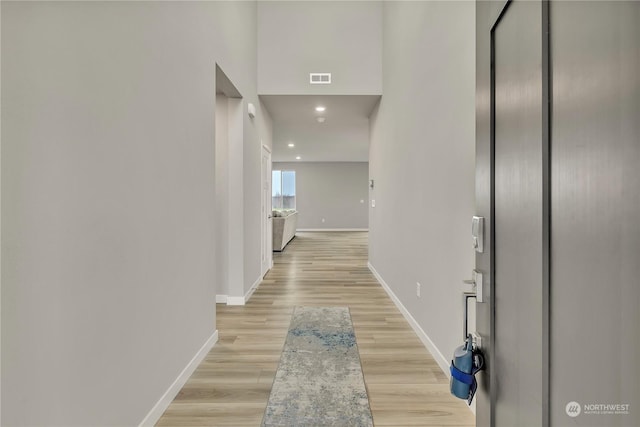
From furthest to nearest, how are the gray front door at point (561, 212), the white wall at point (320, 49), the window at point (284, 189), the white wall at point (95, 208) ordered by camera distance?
the window at point (284, 189)
the white wall at point (320, 49)
the white wall at point (95, 208)
the gray front door at point (561, 212)

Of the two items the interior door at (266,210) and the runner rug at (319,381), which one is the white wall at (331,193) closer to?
the interior door at (266,210)

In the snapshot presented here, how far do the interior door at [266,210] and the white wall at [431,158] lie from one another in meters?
1.95

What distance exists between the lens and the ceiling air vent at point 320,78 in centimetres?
448

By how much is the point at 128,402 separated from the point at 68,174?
1.01 metres

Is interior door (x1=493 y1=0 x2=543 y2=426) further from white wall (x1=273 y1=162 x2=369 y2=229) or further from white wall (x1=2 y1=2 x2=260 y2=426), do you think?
white wall (x1=273 y1=162 x2=369 y2=229)

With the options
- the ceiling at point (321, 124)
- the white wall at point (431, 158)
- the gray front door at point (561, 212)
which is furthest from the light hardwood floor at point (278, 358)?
the ceiling at point (321, 124)

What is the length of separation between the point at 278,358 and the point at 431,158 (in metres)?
1.81

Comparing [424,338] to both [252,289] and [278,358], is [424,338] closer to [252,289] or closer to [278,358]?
[278,358]

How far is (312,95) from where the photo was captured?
4.57m

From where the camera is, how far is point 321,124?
6.41 m

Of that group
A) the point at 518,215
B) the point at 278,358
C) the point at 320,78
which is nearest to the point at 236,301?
the point at 278,358

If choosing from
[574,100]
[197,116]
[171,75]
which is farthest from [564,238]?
[197,116]

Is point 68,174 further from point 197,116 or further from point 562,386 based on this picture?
point 562,386

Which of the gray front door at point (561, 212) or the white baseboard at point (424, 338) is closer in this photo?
the gray front door at point (561, 212)
